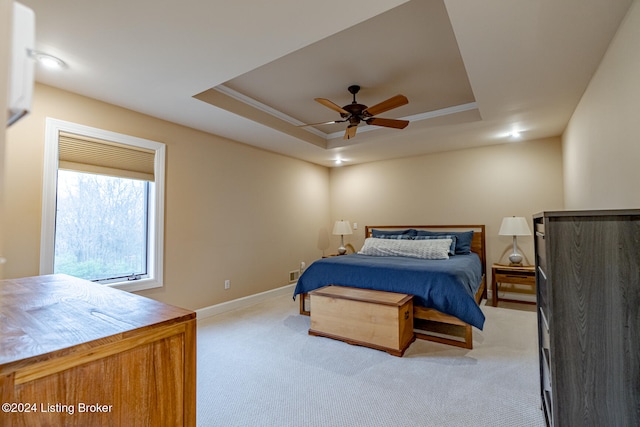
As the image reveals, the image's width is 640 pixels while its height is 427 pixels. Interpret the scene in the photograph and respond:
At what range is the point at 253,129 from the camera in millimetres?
3678

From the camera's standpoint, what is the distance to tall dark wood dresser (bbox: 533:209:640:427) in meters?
1.25

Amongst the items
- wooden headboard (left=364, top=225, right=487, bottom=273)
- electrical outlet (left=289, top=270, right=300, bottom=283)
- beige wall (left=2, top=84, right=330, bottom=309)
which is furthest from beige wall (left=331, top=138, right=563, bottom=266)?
electrical outlet (left=289, top=270, right=300, bottom=283)

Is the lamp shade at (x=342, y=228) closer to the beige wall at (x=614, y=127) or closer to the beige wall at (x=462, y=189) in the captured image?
the beige wall at (x=462, y=189)

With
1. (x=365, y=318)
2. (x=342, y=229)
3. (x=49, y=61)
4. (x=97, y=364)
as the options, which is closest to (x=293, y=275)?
(x=342, y=229)

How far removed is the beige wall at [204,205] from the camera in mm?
2408

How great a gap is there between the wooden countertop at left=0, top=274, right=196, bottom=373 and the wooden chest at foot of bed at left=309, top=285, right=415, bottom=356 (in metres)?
2.04

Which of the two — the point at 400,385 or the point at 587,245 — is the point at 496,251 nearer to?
the point at 400,385

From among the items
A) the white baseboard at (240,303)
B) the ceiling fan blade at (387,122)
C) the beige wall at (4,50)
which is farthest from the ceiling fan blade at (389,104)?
the white baseboard at (240,303)

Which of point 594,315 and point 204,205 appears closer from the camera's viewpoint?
point 594,315

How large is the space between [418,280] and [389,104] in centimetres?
166

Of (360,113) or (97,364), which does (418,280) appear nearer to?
(360,113)

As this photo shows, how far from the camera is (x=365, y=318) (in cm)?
278

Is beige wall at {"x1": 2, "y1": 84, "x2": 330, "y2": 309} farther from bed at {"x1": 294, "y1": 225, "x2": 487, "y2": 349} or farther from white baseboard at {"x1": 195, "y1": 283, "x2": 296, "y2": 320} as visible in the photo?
bed at {"x1": 294, "y1": 225, "x2": 487, "y2": 349}

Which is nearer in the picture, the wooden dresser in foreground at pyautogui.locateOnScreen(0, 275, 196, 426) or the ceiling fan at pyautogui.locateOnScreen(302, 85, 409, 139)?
the wooden dresser in foreground at pyautogui.locateOnScreen(0, 275, 196, 426)
